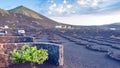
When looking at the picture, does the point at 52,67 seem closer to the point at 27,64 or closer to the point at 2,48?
the point at 27,64

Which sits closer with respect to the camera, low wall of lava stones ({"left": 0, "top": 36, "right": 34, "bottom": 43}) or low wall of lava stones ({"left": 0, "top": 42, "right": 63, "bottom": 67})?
low wall of lava stones ({"left": 0, "top": 42, "right": 63, "bottom": 67})

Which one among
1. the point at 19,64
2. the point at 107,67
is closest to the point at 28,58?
the point at 19,64

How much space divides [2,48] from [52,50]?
302 inches

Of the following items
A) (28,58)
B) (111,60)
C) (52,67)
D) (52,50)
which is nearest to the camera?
(28,58)

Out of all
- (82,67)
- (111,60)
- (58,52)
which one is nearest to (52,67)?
(58,52)

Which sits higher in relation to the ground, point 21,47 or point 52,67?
point 21,47

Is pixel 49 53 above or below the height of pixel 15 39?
below

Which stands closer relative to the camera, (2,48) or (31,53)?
(31,53)

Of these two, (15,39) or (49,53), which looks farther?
(15,39)

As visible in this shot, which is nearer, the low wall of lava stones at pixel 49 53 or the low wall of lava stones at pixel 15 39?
the low wall of lava stones at pixel 49 53

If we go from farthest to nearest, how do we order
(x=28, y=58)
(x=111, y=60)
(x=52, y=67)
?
1. (x=111, y=60)
2. (x=52, y=67)
3. (x=28, y=58)

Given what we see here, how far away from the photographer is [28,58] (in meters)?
35.6

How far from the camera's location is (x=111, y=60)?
4888cm

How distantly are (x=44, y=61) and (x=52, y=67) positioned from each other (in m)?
3.17
